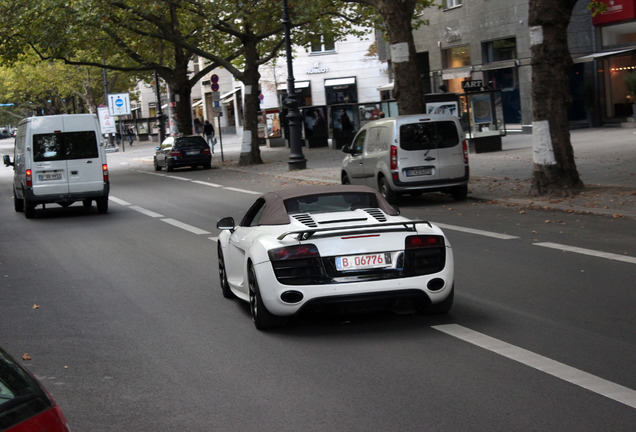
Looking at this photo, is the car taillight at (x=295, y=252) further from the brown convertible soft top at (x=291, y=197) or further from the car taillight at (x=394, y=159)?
the car taillight at (x=394, y=159)

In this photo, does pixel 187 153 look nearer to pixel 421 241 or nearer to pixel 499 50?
pixel 499 50

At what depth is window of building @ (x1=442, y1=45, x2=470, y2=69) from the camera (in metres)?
45.2

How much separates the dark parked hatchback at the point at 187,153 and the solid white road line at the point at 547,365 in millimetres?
31893

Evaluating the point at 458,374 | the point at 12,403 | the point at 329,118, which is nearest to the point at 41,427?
the point at 12,403

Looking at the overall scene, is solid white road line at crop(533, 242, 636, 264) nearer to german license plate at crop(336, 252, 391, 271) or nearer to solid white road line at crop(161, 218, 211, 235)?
german license plate at crop(336, 252, 391, 271)

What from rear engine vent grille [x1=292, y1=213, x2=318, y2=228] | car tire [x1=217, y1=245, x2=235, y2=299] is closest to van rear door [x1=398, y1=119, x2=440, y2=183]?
car tire [x1=217, y1=245, x2=235, y2=299]

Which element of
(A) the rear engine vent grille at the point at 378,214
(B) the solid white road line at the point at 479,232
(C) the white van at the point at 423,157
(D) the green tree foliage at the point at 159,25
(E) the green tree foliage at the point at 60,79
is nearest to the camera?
(A) the rear engine vent grille at the point at 378,214

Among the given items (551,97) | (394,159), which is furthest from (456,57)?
(551,97)

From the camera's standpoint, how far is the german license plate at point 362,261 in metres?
7.81

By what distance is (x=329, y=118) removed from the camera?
151ft

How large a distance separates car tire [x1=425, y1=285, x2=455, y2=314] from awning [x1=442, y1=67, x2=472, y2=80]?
37299 millimetres

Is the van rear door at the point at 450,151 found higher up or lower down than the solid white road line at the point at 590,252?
higher up

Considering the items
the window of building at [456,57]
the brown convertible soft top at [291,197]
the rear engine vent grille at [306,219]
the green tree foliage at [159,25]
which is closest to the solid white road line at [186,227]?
the brown convertible soft top at [291,197]

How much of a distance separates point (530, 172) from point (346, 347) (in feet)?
55.3
